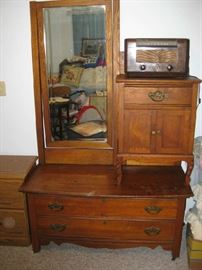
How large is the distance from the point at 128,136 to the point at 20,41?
112 centimetres

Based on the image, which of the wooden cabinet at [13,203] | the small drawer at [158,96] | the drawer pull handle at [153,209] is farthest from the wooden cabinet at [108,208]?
the small drawer at [158,96]

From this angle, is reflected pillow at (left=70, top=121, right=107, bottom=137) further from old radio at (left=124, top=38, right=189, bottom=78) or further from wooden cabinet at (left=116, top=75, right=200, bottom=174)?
old radio at (left=124, top=38, right=189, bottom=78)

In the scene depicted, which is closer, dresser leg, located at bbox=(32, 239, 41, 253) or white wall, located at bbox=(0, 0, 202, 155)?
white wall, located at bbox=(0, 0, 202, 155)

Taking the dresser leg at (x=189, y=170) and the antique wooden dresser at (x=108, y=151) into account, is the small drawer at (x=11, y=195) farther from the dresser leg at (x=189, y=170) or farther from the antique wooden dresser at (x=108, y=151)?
the dresser leg at (x=189, y=170)

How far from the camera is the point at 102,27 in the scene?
1907 millimetres

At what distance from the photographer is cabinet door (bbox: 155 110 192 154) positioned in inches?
67.8

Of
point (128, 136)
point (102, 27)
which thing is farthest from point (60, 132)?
point (102, 27)

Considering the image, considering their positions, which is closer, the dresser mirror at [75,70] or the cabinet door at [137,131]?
the cabinet door at [137,131]

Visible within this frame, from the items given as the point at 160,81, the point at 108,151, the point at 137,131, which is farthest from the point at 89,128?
the point at 160,81

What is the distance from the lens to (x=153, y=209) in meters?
1.89

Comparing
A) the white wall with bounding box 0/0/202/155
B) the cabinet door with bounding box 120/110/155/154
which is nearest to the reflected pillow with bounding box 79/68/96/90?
the white wall with bounding box 0/0/202/155

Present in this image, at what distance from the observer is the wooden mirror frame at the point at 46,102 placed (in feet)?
6.23

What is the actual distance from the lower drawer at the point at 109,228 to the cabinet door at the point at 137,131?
56 cm

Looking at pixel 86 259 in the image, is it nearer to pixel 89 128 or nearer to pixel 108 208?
pixel 108 208
